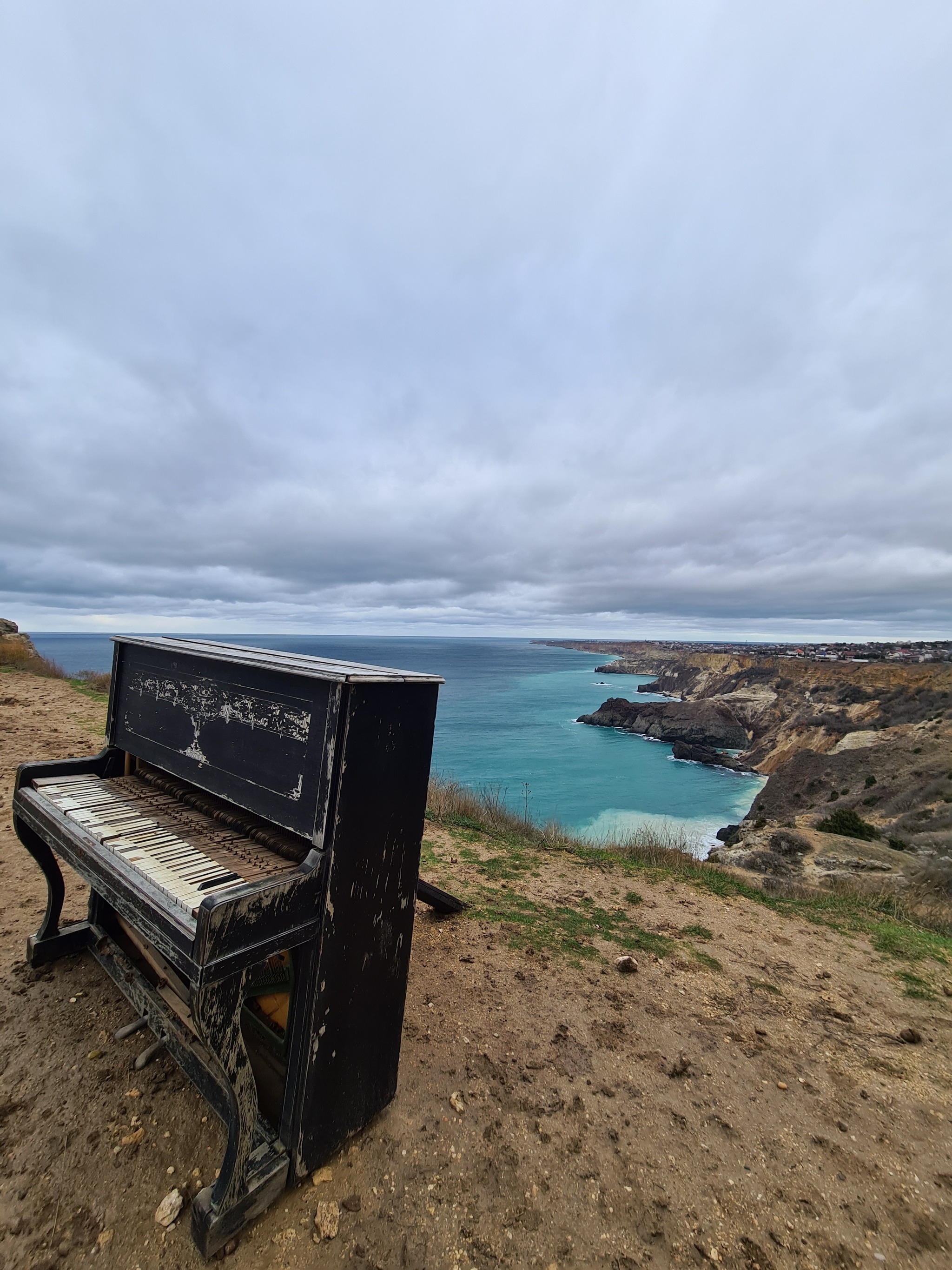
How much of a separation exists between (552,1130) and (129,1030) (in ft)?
6.96

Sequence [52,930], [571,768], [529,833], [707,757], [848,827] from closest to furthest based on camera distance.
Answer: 1. [52,930]
2. [529,833]
3. [848,827]
4. [571,768]
5. [707,757]

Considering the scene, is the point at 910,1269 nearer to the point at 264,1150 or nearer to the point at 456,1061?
the point at 456,1061

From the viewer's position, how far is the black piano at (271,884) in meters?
1.65

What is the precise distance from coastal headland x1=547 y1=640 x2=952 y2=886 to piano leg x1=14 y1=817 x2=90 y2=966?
34.7 ft

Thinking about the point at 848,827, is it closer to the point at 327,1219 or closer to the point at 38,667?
the point at 327,1219

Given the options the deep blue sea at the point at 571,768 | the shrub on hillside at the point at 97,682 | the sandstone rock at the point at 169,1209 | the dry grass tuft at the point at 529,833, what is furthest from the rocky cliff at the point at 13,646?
the sandstone rock at the point at 169,1209

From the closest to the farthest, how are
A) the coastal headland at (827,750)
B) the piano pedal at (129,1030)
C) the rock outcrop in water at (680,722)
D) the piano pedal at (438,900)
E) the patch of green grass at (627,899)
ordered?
the piano pedal at (129,1030)
the piano pedal at (438,900)
the patch of green grass at (627,899)
the coastal headland at (827,750)
the rock outcrop in water at (680,722)

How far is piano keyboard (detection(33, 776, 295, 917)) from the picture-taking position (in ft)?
5.82

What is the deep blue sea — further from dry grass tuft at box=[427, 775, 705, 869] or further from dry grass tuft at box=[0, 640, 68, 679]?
dry grass tuft at box=[0, 640, 68, 679]

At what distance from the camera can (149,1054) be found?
2.43 metres

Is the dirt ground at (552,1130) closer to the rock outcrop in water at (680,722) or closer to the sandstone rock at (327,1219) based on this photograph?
the sandstone rock at (327,1219)

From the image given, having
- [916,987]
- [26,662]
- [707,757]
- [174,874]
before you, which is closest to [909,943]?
[916,987]

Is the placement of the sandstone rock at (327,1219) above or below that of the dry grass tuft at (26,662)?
above

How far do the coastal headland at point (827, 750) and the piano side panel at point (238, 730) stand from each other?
1042cm
